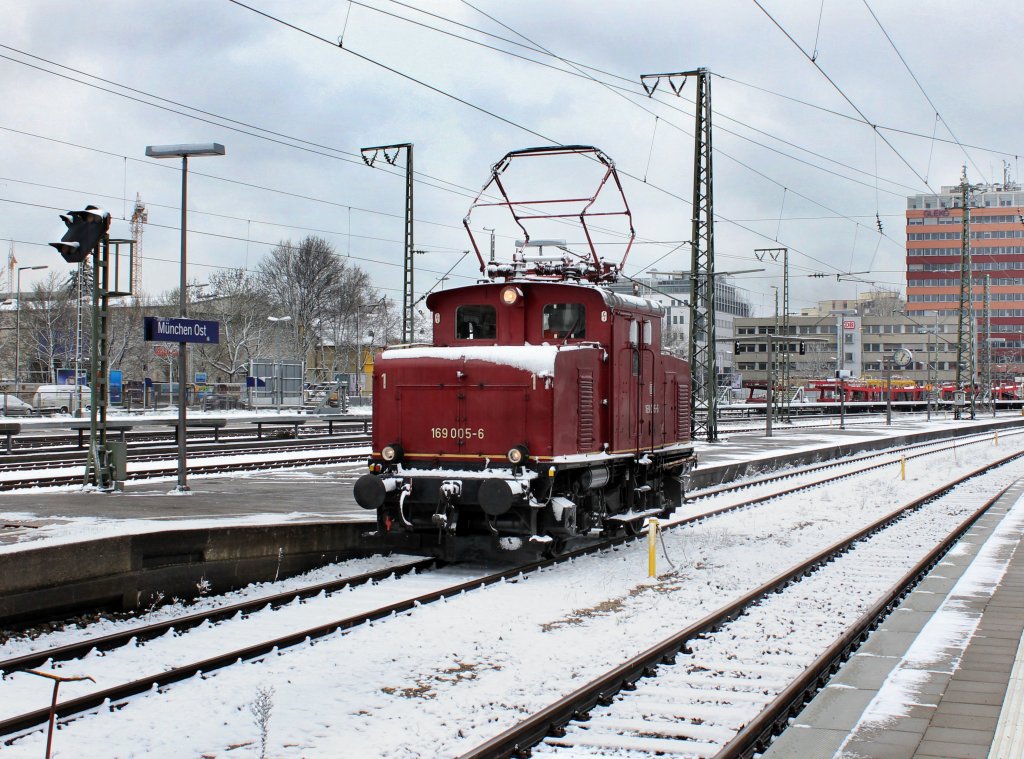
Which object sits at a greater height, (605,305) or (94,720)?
(605,305)

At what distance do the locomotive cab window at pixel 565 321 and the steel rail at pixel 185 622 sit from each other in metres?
3.38

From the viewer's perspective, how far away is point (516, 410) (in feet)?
40.7

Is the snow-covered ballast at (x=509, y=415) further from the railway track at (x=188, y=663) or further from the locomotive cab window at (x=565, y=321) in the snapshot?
the railway track at (x=188, y=663)

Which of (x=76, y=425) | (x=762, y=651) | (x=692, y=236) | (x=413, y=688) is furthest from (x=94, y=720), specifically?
(x=692, y=236)

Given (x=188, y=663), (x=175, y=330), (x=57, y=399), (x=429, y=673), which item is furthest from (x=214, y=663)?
(x=57, y=399)

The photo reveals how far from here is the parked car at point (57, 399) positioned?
5119cm

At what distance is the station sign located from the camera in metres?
17.6

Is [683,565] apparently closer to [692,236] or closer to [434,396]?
[434,396]

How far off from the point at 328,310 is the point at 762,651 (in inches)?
2631

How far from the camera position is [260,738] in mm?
6586

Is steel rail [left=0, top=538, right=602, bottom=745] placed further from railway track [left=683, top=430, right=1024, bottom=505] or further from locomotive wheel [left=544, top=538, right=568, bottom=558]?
railway track [left=683, top=430, right=1024, bottom=505]

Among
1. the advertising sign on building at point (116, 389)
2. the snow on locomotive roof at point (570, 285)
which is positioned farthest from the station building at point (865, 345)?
the snow on locomotive roof at point (570, 285)

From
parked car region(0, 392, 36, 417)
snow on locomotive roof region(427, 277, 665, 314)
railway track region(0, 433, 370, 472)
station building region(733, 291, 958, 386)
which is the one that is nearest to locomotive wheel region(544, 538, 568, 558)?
snow on locomotive roof region(427, 277, 665, 314)

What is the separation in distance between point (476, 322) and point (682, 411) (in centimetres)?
477
